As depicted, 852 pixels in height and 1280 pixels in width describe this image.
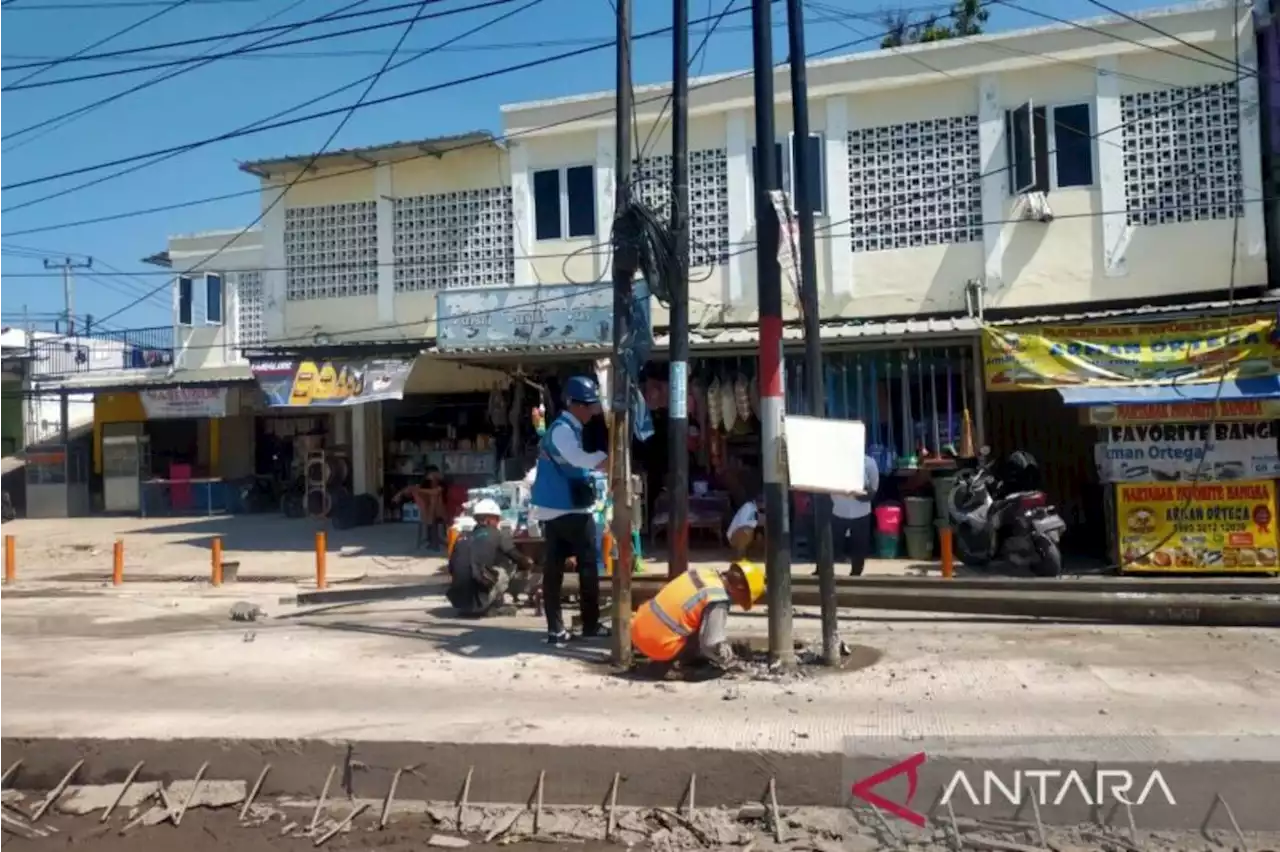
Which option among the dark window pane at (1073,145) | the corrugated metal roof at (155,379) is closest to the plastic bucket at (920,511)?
the dark window pane at (1073,145)

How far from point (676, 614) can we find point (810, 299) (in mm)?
2283

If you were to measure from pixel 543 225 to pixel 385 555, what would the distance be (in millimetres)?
6818

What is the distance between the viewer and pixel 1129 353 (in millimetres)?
13305

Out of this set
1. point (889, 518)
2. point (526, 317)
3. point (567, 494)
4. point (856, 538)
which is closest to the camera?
point (567, 494)

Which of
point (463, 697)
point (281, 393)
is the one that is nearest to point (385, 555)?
point (281, 393)

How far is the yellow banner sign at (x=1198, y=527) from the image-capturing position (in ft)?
40.3

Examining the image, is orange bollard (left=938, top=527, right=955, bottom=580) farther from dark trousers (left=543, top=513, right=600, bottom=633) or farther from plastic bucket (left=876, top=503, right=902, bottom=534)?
dark trousers (left=543, top=513, right=600, bottom=633)

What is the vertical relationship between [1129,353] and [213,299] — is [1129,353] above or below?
below

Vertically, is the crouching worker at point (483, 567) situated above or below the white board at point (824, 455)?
below

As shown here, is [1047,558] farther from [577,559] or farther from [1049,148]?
[1049,148]

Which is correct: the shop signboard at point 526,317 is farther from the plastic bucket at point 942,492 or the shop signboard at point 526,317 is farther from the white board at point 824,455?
the white board at point 824,455

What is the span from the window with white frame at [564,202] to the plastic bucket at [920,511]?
8078 millimetres

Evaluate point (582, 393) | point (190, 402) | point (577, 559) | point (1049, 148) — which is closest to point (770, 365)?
point (582, 393)

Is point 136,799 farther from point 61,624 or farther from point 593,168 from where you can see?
point 593,168
